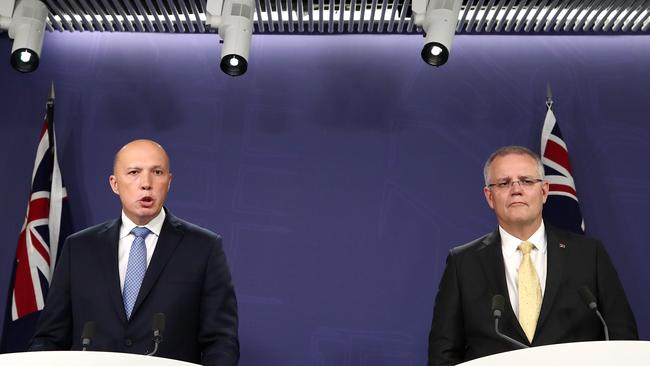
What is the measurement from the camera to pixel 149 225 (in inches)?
133

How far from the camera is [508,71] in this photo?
491cm

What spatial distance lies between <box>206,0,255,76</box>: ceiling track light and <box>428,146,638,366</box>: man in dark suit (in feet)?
5.01

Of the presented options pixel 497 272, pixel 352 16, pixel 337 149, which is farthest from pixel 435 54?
pixel 497 272

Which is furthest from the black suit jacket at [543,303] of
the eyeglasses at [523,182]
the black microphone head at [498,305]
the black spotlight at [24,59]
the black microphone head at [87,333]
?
the black spotlight at [24,59]

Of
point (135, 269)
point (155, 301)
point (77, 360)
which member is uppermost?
point (135, 269)

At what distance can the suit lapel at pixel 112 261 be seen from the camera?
10.4 feet

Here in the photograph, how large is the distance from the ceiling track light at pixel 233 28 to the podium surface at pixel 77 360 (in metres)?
2.53

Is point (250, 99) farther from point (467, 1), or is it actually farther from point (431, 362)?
point (431, 362)

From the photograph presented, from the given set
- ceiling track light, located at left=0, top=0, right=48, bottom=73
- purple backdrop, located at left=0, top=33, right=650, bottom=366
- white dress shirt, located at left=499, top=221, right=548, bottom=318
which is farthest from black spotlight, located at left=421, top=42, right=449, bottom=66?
ceiling track light, located at left=0, top=0, right=48, bottom=73

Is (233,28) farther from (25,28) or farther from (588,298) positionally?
(588,298)

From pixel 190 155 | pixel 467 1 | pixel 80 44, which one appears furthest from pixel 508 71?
pixel 80 44

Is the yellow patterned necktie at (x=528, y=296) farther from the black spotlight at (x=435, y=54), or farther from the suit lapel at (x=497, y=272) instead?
the black spotlight at (x=435, y=54)

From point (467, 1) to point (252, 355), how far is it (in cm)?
229

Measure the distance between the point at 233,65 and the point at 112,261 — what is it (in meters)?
1.43
